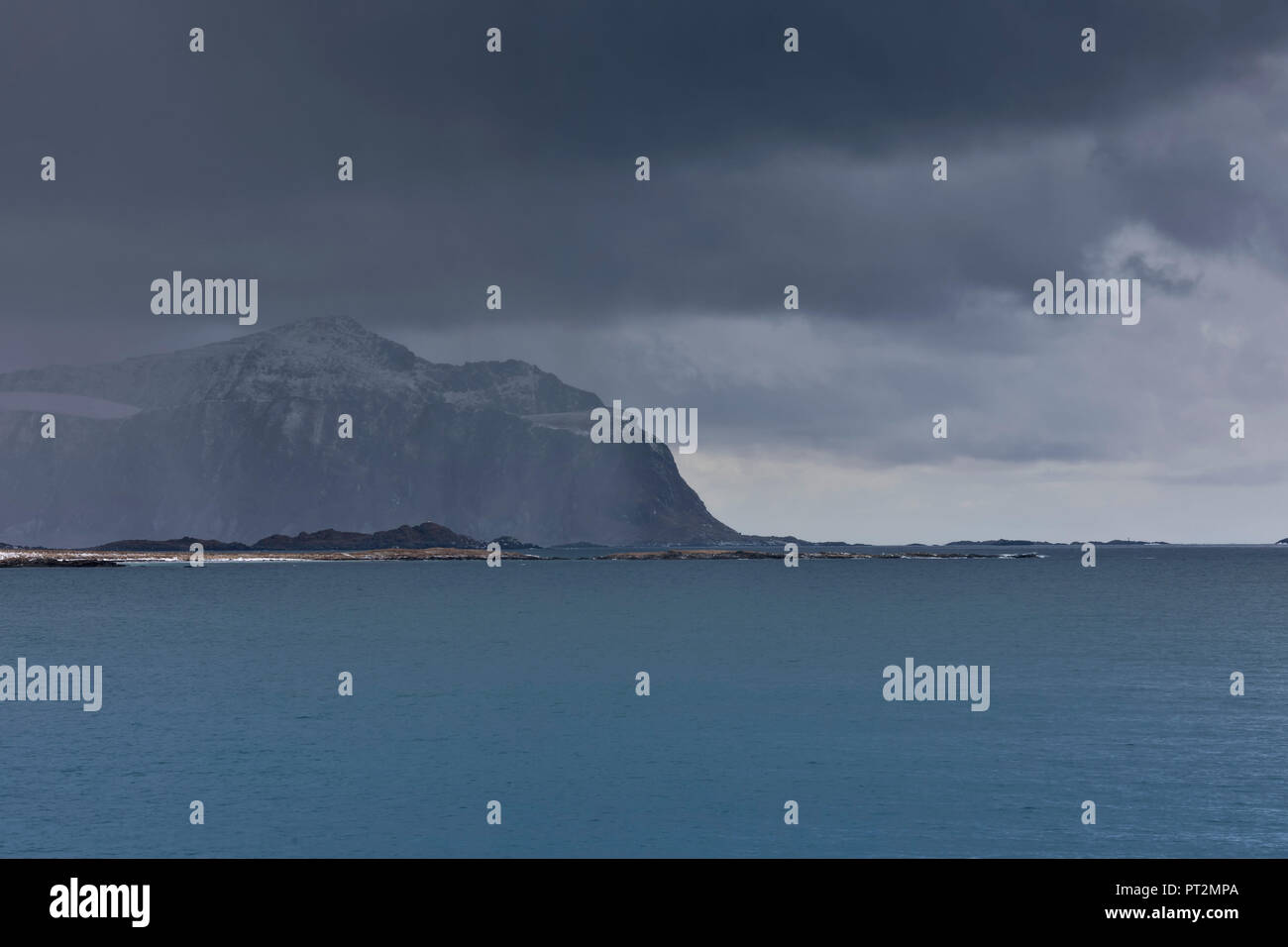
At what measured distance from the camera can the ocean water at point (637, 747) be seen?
36.9 metres

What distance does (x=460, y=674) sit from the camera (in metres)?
79.9

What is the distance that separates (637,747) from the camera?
52250 mm

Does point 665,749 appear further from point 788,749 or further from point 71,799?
point 71,799

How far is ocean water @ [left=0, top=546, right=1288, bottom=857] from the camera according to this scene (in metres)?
36.9

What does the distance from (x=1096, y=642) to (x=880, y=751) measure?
6237 centimetres
